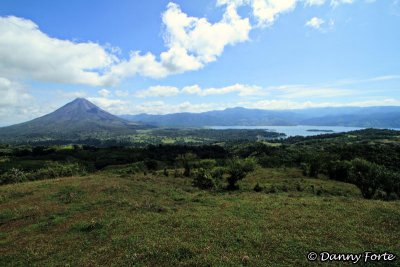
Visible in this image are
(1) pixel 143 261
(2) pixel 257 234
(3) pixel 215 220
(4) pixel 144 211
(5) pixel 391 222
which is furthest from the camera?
(4) pixel 144 211

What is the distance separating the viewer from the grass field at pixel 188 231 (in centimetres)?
1538

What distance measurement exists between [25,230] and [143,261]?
14698mm

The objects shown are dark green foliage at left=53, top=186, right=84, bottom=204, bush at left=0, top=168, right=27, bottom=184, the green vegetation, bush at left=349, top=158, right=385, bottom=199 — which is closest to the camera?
the green vegetation

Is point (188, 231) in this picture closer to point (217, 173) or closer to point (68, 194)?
point (68, 194)

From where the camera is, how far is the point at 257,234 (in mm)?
18453

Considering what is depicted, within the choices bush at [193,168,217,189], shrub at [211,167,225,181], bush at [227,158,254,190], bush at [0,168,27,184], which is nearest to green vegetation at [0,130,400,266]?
bush at [193,168,217,189]

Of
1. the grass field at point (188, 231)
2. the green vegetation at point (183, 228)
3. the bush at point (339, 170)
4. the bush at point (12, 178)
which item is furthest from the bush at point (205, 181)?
the bush at point (12, 178)

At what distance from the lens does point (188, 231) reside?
19.9 m

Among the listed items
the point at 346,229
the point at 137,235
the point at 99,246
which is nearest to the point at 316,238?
the point at 346,229

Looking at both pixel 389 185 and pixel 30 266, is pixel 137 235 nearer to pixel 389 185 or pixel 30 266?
pixel 30 266

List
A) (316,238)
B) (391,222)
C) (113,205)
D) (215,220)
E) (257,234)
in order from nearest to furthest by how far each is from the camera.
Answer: (316,238) → (257,234) → (391,222) → (215,220) → (113,205)

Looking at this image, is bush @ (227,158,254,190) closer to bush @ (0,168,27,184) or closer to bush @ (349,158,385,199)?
bush @ (349,158,385,199)

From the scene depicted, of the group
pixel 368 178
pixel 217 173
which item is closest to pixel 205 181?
pixel 217 173

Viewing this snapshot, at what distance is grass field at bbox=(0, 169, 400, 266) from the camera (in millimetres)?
15383
